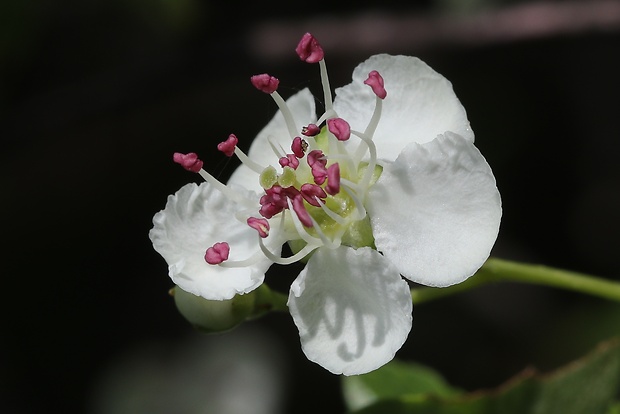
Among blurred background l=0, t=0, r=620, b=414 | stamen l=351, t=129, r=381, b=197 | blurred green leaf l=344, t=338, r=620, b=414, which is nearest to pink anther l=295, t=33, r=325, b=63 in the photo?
stamen l=351, t=129, r=381, b=197

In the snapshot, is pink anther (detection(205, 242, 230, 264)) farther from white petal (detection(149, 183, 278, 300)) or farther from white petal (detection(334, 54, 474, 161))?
white petal (detection(334, 54, 474, 161))

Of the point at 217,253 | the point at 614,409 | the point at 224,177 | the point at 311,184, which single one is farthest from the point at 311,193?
the point at 224,177

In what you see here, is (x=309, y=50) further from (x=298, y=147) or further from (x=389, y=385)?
(x=389, y=385)

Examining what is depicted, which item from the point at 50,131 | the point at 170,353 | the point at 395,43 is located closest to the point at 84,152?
the point at 50,131

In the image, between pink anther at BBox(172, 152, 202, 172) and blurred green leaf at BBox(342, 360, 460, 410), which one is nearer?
pink anther at BBox(172, 152, 202, 172)

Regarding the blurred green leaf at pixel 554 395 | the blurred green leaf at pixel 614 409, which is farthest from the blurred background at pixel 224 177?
the blurred green leaf at pixel 554 395

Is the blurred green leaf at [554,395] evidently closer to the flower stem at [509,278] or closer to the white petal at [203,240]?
the flower stem at [509,278]
